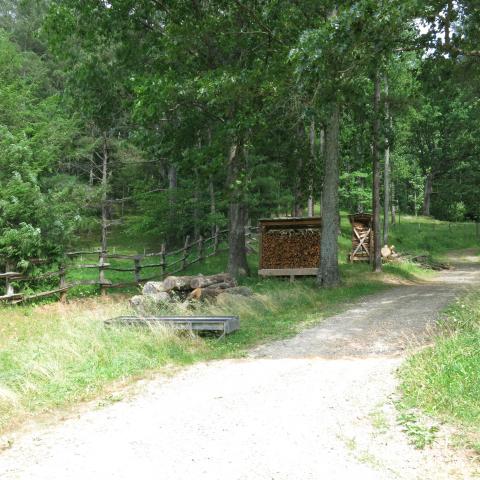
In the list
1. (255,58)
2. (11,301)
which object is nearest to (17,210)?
(11,301)

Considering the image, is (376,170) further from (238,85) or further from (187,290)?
(187,290)

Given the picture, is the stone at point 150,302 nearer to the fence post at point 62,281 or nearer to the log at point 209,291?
the log at point 209,291

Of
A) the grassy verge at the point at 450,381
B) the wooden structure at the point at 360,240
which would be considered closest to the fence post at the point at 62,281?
the grassy verge at the point at 450,381

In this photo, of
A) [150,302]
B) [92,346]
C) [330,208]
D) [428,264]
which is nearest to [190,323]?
[92,346]

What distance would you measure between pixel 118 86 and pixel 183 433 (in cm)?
1667

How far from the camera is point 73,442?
519 cm

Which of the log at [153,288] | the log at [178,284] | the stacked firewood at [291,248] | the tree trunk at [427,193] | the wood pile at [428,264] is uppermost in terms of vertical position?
the tree trunk at [427,193]

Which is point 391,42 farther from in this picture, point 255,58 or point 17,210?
point 17,210

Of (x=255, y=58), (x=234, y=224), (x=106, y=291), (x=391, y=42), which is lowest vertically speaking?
(x=106, y=291)

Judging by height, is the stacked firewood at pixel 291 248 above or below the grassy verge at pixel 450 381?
above

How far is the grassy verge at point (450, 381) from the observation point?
5.22 meters

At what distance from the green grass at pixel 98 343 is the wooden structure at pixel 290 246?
10.1 feet

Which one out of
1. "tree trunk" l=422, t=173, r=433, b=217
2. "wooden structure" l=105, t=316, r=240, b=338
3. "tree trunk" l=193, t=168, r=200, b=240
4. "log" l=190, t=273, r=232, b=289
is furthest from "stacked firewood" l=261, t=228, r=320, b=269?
"tree trunk" l=422, t=173, r=433, b=217

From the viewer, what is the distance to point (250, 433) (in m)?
5.21
